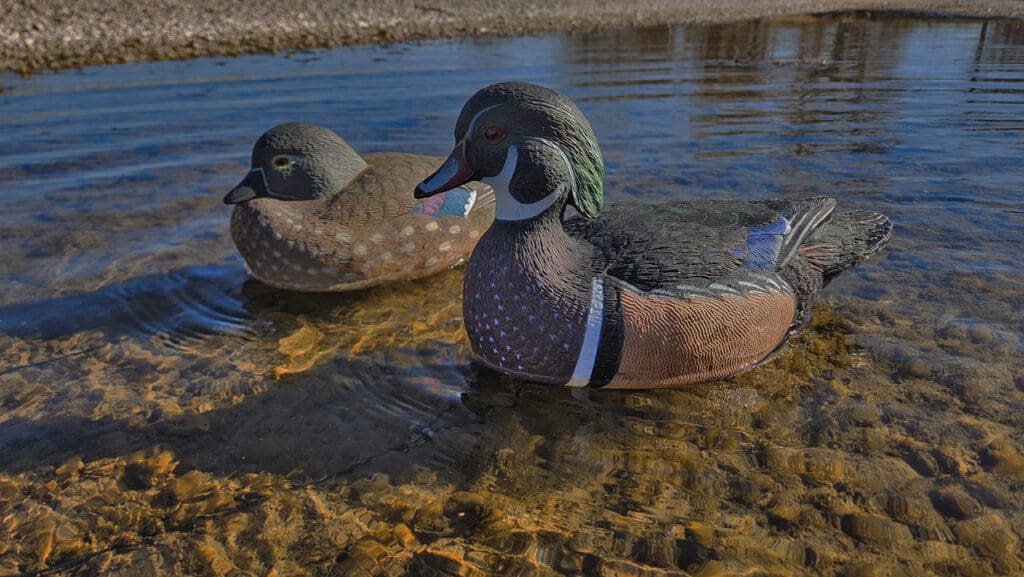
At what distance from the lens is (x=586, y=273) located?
4.14 metres

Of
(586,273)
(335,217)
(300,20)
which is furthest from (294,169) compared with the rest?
(300,20)

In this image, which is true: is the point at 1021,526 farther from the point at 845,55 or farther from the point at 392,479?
the point at 845,55

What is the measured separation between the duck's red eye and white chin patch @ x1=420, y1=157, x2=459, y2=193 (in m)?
0.27

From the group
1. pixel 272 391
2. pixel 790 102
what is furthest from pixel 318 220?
pixel 790 102

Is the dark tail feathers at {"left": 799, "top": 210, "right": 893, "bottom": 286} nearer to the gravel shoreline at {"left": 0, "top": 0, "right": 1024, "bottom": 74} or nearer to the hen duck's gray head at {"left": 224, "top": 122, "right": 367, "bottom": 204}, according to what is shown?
the hen duck's gray head at {"left": 224, "top": 122, "right": 367, "bottom": 204}

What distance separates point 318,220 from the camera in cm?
579

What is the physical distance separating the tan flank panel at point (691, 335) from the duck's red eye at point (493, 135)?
1.11 meters

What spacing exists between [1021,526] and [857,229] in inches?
83.9

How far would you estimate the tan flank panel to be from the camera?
404 cm

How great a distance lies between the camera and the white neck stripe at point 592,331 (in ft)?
13.2

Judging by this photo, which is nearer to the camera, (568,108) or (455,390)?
(568,108)

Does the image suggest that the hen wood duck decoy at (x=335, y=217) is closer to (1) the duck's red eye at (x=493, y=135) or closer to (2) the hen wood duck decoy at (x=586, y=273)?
(2) the hen wood duck decoy at (x=586, y=273)

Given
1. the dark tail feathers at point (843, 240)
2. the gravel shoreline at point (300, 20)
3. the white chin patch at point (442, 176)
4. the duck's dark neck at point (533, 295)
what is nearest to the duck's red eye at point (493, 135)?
the white chin patch at point (442, 176)

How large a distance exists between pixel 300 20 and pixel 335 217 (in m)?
17.7
